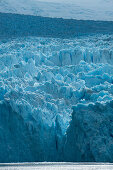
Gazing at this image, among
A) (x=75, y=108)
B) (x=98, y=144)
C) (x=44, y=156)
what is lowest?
(x=44, y=156)

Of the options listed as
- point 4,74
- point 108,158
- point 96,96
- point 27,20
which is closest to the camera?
point 108,158

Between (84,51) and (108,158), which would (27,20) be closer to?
(84,51)

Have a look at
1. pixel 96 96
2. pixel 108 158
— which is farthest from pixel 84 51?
pixel 108 158

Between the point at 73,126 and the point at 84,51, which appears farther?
the point at 84,51

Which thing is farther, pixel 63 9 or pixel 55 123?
pixel 63 9

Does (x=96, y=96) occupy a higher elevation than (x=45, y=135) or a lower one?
higher

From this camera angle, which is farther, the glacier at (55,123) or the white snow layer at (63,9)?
the white snow layer at (63,9)

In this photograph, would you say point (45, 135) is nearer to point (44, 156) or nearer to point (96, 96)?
point (44, 156)

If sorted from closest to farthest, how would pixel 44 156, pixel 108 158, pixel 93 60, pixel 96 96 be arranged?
pixel 108 158 → pixel 44 156 → pixel 96 96 → pixel 93 60

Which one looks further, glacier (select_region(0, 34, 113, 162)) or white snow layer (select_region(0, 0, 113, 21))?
white snow layer (select_region(0, 0, 113, 21))

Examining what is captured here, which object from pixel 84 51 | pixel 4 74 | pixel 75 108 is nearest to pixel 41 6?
pixel 84 51
